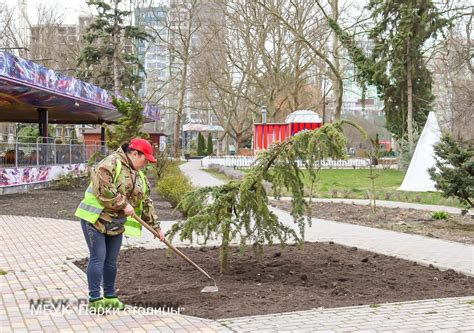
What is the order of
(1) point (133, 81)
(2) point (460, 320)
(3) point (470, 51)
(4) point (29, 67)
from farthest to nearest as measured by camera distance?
1. (1) point (133, 81)
2. (3) point (470, 51)
3. (4) point (29, 67)
4. (2) point (460, 320)

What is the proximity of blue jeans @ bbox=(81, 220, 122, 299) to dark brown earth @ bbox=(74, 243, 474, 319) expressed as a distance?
397 millimetres

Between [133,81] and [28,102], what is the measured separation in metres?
22.2

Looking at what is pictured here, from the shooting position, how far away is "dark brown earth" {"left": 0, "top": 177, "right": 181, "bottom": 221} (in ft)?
47.3

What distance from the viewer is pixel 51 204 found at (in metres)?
16.9

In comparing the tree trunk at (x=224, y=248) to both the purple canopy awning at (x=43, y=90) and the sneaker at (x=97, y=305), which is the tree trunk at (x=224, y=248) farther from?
the purple canopy awning at (x=43, y=90)

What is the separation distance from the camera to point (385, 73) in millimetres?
38594

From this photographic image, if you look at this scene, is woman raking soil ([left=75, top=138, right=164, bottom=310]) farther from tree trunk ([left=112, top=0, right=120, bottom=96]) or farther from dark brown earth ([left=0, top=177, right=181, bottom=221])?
tree trunk ([left=112, top=0, right=120, bottom=96])

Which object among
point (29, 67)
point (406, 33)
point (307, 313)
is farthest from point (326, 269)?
point (406, 33)

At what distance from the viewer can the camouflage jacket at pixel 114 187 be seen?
5180 mm

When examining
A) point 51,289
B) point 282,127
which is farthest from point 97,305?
point 282,127

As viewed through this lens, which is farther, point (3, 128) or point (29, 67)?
point (3, 128)

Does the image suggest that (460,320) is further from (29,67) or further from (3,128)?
(3,128)

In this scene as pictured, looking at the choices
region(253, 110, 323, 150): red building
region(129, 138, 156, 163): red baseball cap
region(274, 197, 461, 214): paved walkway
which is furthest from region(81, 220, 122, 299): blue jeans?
region(253, 110, 323, 150): red building

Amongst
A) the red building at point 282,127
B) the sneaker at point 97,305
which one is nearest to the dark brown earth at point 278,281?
the sneaker at point 97,305
